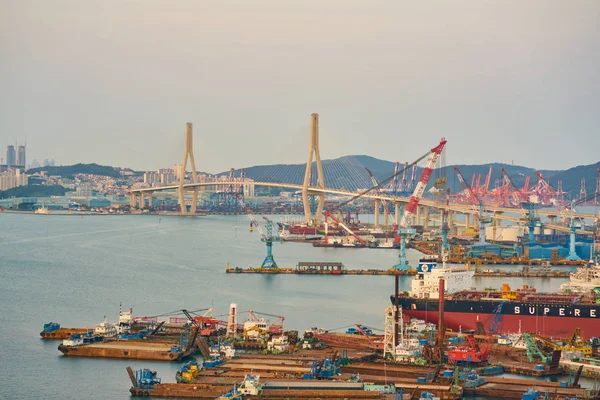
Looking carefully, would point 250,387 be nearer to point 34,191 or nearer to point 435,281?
point 435,281

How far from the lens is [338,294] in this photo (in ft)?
68.0

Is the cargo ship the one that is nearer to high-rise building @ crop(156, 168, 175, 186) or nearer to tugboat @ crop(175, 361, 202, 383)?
tugboat @ crop(175, 361, 202, 383)

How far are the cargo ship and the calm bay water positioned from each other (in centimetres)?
87

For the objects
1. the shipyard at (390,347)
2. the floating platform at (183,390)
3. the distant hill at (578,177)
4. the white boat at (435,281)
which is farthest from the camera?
the distant hill at (578,177)

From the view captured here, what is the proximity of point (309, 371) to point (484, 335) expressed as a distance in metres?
3.96

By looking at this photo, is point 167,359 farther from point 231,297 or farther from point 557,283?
point 557,283

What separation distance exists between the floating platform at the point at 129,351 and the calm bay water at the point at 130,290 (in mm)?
177

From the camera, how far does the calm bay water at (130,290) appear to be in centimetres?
1291

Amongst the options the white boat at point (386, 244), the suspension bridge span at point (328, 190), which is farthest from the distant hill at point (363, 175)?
the white boat at point (386, 244)

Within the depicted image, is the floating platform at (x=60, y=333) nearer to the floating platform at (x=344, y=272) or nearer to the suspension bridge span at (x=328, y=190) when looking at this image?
the floating platform at (x=344, y=272)

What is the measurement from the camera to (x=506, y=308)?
16.0m

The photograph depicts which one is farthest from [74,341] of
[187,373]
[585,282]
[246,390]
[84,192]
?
[84,192]

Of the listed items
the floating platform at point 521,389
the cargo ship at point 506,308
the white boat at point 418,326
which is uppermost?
the cargo ship at point 506,308

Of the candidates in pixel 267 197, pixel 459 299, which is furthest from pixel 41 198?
pixel 459 299
